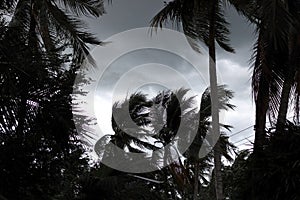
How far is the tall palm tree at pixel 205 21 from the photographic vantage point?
11.6m

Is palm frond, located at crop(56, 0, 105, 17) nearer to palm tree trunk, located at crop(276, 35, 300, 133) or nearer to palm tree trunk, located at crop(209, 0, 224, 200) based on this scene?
palm tree trunk, located at crop(209, 0, 224, 200)

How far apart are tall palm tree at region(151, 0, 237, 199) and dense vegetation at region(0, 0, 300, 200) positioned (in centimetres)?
3

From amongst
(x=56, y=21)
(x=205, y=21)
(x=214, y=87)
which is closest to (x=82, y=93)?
(x=56, y=21)

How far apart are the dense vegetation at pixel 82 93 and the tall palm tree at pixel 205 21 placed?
26mm

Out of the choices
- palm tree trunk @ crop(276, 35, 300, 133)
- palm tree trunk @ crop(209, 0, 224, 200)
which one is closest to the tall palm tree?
palm tree trunk @ crop(209, 0, 224, 200)

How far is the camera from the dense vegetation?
24.9 ft

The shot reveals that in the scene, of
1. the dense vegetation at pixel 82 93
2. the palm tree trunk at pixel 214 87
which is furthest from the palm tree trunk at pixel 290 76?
the palm tree trunk at pixel 214 87

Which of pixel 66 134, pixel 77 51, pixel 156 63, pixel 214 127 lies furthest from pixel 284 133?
pixel 156 63

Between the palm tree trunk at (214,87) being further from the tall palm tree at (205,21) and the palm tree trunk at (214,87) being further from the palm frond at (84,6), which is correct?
the palm frond at (84,6)

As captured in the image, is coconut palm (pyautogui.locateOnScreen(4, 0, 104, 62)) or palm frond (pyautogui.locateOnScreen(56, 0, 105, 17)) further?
palm frond (pyautogui.locateOnScreen(56, 0, 105, 17))

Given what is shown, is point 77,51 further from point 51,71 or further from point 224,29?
point 224,29

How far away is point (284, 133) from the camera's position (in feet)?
28.9

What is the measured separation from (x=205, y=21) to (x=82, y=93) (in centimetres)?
425

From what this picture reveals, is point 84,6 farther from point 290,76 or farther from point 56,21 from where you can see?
point 290,76
